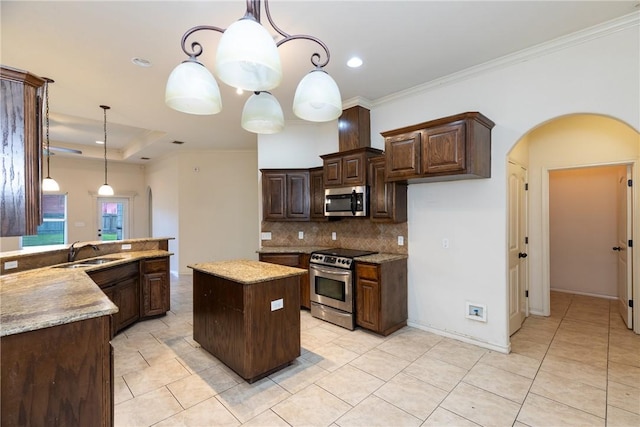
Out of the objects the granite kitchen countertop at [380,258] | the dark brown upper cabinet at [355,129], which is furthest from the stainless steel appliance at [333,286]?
the dark brown upper cabinet at [355,129]

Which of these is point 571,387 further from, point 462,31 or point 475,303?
point 462,31

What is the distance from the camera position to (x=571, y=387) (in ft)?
8.21

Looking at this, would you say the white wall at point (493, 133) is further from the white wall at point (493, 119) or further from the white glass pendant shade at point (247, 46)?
the white glass pendant shade at point (247, 46)

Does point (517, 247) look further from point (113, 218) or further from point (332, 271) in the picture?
point (113, 218)

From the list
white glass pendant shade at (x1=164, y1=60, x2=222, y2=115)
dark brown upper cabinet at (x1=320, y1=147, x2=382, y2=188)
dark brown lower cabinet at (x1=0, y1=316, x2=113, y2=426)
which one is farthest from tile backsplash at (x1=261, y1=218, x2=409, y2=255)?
dark brown lower cabinet at (x1=0, y1=316, x2=113, y2=426)

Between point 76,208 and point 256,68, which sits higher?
point 256,68

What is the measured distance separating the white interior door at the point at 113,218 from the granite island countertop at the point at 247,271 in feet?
23.2

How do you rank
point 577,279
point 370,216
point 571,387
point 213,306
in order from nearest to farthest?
1. point 571,387
2. point 213,306
3. point 370,216
4. point 577,279

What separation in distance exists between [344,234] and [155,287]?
2832 mm

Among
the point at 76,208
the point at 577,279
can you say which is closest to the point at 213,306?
the point at 577,279

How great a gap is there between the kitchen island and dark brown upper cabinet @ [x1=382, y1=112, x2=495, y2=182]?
5.54 feet

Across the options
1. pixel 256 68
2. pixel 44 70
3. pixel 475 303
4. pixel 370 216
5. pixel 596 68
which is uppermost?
pixel 44 70

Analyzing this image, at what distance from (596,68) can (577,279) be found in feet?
14.1

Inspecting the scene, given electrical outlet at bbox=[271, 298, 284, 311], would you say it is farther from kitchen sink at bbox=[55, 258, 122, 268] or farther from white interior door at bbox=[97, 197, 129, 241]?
white interior door at bbox=[97, 197, 129, 241]
